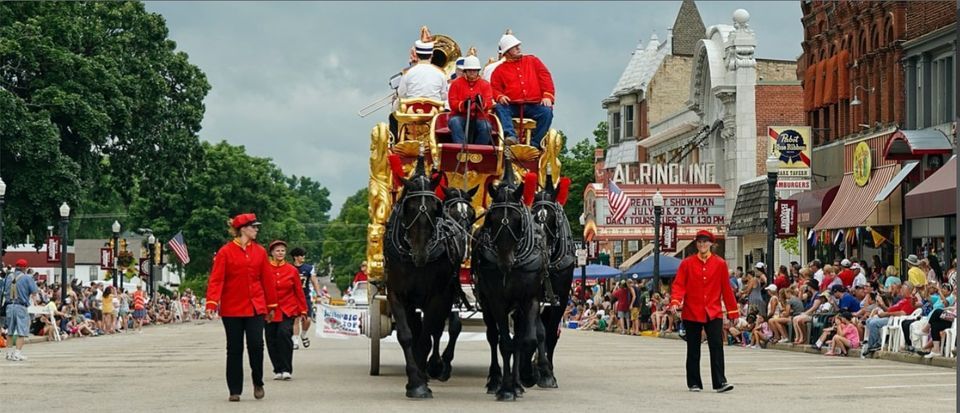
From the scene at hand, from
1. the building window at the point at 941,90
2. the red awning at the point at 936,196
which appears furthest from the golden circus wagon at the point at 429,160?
the building window at the point at 941,90

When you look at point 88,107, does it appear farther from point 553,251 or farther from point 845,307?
point 553,251

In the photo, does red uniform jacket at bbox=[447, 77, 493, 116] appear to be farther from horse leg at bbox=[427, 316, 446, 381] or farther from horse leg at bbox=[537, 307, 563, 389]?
horse leg at bbox=[427, 316, 446, 381]

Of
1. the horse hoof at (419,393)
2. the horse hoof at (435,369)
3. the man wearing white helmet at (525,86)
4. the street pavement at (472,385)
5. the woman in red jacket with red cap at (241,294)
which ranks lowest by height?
the street pavement at (472,385)

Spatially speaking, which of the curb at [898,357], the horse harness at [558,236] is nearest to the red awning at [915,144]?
the curb at [898,357]

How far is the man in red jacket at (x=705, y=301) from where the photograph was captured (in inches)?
728

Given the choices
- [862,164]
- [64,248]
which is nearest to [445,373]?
[862,164]

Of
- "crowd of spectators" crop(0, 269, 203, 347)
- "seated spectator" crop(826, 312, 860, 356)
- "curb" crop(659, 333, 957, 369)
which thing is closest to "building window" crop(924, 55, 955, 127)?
"curb" crop(659, 333, 957, 369)

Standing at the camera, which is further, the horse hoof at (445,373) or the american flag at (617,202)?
the american flag at (617,202)

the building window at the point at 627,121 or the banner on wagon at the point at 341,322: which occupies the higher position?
the building window at the point at 627,121

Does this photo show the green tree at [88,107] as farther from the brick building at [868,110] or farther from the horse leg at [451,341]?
the horse leg at [451,341]

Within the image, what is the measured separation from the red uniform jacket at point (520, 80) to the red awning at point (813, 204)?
91.4 feet

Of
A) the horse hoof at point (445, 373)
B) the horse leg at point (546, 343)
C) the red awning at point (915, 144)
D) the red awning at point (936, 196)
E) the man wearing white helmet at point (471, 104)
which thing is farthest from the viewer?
the red awning at point (915, 144)

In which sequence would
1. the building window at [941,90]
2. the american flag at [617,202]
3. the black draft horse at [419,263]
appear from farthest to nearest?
the american flag at [617,202] → the building window at [941,90] → the black draft horse at [419,263]

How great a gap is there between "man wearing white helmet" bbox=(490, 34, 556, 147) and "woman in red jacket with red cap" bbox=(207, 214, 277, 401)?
4.06 m
